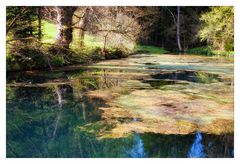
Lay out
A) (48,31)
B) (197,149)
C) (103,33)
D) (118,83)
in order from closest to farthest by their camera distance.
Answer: (197,149), (118,83), (48,31), (103,33)

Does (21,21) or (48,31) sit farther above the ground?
(21,21)

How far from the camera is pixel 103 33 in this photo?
9.84m

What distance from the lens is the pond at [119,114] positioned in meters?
4.51

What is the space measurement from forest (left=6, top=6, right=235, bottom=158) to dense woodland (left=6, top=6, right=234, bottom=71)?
0.10ft

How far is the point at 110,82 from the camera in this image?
819 cm

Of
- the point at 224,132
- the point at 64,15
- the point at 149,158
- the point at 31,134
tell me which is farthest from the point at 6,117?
the point at 64,15

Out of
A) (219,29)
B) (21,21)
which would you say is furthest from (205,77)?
(21,21)

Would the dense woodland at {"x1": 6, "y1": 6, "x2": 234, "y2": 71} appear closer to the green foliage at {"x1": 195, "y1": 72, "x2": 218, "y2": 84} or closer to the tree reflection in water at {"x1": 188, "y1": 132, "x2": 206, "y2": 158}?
the green foliage at {"x1": 195, "y1": 72, "x2": 218, "y2": 84}

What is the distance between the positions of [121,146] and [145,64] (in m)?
6.88

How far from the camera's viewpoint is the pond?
451 centimetres

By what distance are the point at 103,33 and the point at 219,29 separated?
3.33m

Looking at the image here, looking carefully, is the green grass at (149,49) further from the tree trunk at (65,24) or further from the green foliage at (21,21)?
the green foliage at (21,21)
